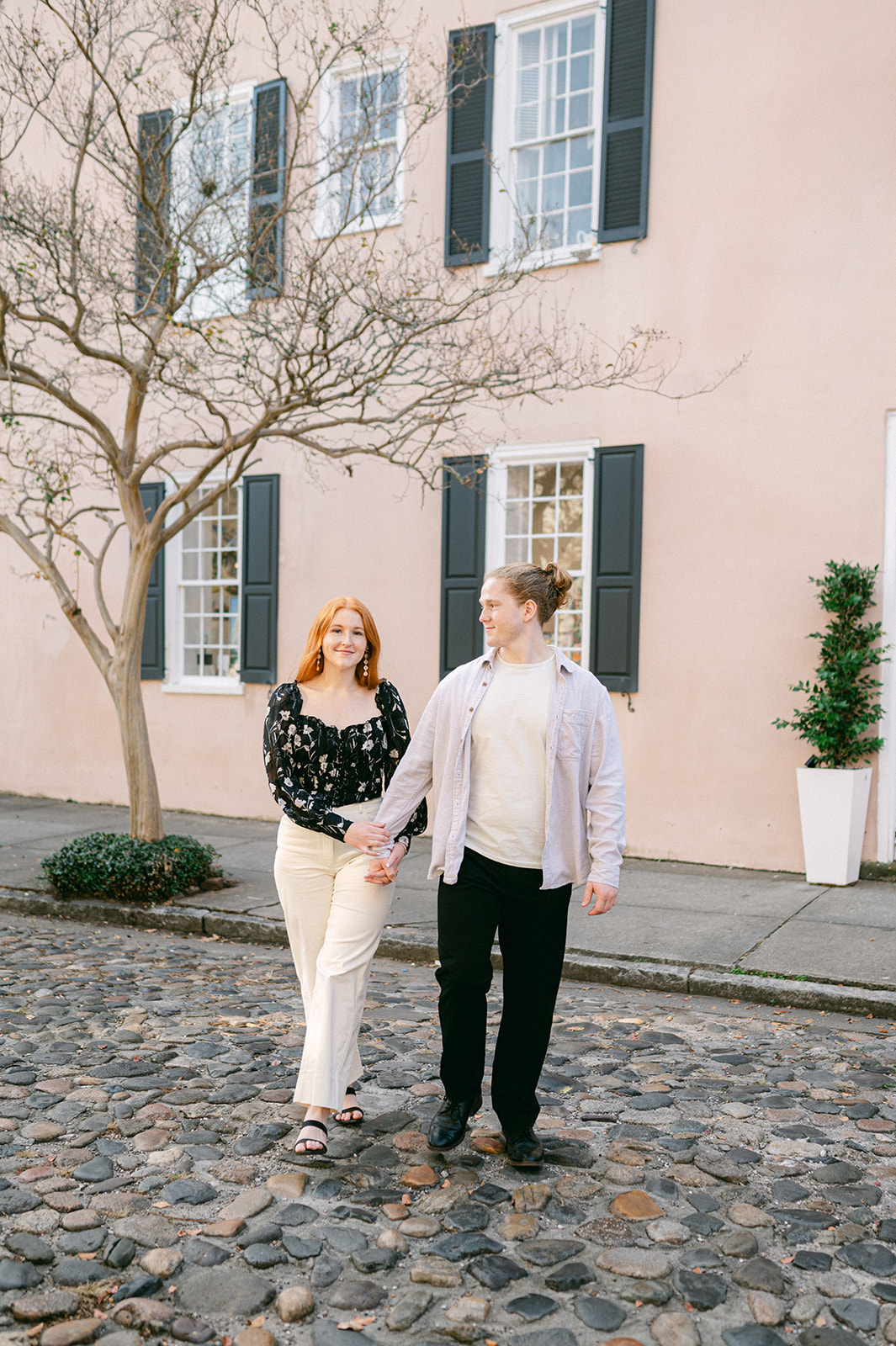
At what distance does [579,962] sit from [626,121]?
6816mm

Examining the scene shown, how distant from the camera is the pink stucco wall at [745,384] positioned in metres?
8.55

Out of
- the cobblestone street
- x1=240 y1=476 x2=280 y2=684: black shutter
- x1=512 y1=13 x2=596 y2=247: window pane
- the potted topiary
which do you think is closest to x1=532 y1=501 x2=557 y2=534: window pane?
x1=512 y1=13 x2=596 y2=247: window pane

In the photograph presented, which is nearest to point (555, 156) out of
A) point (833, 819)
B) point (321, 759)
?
point (833, 819)

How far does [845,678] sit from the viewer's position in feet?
27.2

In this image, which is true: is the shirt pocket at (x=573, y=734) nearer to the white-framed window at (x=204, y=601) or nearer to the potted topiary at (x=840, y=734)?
the potted topiary at (x=840, y=734)

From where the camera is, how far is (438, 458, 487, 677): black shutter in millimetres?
10180

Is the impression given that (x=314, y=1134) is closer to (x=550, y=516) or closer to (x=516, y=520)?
(x=550, y=516)

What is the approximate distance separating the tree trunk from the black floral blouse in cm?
454

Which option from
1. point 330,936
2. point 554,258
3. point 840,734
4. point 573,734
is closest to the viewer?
point 573,734

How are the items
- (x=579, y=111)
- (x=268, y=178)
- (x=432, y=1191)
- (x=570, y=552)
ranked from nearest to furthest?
(x=432, y=1191)
(x=579, y=111)
(x=570, y=552)
(x=268, y=178)

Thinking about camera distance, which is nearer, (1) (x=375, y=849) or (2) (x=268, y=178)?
(1) (x=375, y=849)

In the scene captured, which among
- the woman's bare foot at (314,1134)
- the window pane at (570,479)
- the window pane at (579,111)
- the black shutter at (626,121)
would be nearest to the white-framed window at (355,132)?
the window pane at (579,111)

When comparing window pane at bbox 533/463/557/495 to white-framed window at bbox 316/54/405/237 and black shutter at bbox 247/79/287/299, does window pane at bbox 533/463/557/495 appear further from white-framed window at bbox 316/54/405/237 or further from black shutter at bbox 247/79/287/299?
black shutter at bbox 247/79/287/299

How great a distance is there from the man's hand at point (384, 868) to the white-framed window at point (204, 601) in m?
8.31
